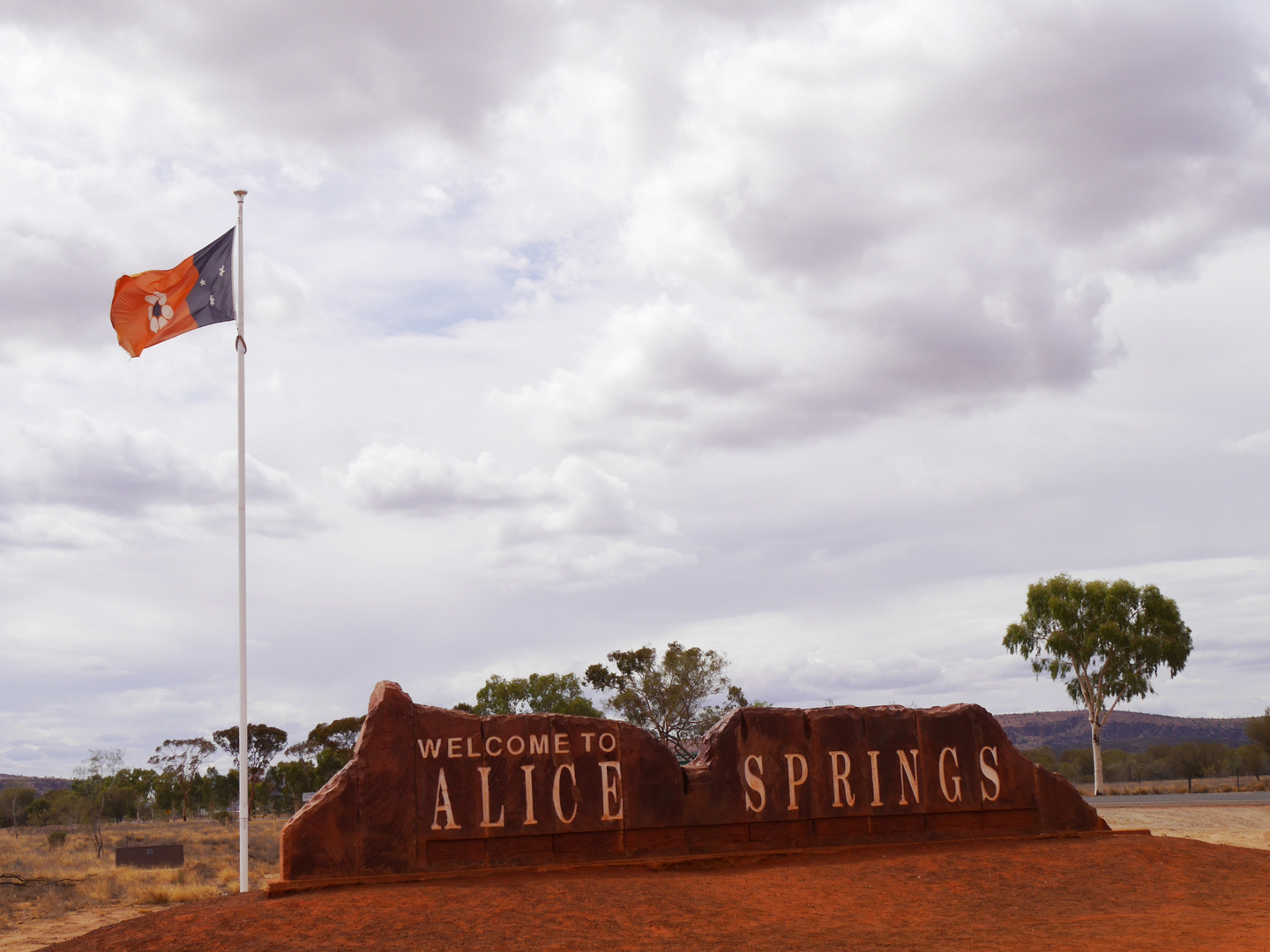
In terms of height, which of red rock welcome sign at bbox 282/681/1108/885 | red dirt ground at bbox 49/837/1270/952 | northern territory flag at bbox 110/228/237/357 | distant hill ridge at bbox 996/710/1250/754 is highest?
northern territory flag at bbox 110/228/237/357

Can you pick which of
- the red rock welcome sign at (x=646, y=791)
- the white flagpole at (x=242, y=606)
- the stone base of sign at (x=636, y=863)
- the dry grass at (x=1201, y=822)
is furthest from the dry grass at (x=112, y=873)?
the dry grass at (x=1201, y=822)

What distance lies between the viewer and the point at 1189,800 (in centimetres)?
3622

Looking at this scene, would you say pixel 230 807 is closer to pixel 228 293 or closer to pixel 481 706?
pixel 481 706

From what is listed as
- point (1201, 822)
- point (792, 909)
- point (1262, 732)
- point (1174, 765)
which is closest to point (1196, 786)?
point (1262, 732)

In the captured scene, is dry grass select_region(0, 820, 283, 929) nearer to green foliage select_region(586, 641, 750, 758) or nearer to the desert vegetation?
green foliage select_region(586, 641, 750, 758)

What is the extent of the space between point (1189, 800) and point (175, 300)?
34560 millimetres

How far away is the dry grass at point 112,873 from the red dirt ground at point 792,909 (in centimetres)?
931

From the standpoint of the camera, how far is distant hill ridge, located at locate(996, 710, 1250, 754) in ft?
353

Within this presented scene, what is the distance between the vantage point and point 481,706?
4134cm

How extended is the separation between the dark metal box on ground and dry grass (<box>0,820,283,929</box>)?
13.3 inches

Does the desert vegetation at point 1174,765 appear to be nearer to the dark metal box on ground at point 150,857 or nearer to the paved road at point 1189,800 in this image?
the paved road at point 1189,800

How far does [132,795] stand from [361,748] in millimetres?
48823

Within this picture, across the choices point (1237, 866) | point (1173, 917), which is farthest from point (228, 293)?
point (1237, 866)

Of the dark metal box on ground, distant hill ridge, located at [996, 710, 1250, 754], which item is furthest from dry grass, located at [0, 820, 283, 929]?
distant hill ridge, located at [996, 710, 1250, 754]
